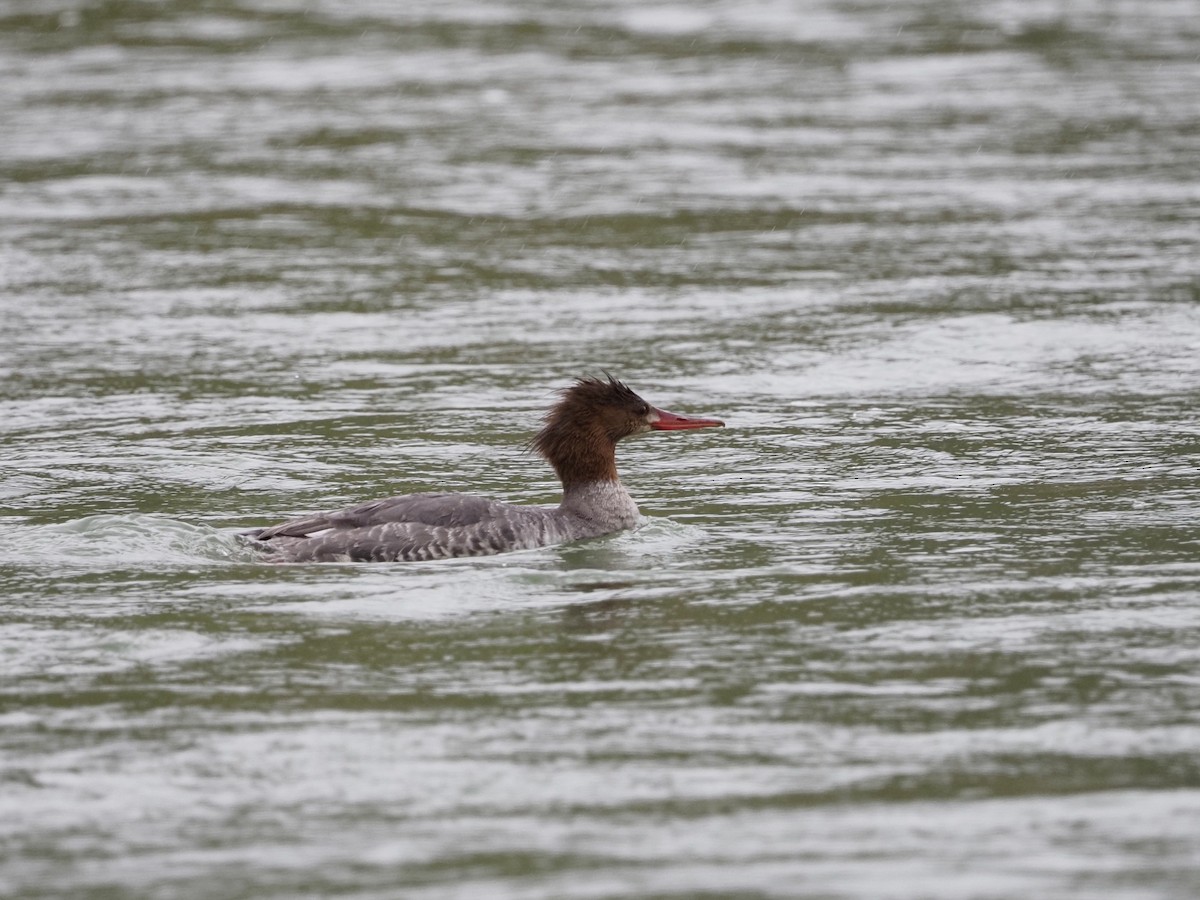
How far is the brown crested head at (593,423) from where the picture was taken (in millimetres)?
11773

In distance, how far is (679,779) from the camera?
7516mm

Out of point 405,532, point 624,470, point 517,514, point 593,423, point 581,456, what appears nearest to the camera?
point 405,532

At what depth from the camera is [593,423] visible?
467 inches

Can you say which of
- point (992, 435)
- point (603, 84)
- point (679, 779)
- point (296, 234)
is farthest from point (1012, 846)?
point (603, 84)

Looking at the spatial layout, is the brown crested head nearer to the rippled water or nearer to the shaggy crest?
the shaggy crest

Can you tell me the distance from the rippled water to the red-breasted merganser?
16 cm

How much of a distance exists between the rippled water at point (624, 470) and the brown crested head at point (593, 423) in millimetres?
607

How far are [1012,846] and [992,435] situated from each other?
7038 mm

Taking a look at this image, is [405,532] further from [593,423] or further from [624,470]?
[624,470]

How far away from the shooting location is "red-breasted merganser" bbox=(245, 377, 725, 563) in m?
10.8

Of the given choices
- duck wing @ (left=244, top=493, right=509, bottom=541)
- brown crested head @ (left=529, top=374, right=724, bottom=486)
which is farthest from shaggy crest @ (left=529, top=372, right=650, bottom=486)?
duck wing @ (left=244, top=493, right=509, bottom=541)

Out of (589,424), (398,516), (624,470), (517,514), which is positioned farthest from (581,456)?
(624,470)

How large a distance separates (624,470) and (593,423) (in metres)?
1.65

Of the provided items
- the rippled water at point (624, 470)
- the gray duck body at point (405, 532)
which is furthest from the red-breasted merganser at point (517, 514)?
the rippled water at point (624, 470)
